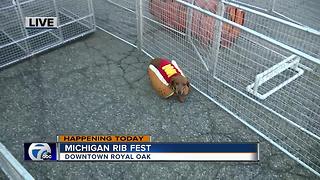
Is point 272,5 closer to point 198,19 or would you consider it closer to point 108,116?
point 198,19

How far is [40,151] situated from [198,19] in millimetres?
2771

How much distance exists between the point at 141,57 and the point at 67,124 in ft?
6.06

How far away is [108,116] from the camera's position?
454 cm

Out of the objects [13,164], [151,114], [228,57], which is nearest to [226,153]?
[151,114]

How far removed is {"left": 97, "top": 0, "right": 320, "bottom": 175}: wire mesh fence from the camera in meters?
4.23

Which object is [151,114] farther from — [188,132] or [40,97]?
[40,97]

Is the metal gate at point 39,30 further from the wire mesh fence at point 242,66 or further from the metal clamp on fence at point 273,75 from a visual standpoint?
the metal clamp on fence at point 273,75

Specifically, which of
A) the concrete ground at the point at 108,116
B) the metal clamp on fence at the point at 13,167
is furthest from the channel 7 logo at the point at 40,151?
the metal clamp on fence at the point at 13,167

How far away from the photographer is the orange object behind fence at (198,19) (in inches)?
183

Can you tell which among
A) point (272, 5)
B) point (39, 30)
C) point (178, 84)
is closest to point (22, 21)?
point (39, 30)

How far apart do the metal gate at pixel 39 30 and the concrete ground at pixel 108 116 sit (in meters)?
0.23

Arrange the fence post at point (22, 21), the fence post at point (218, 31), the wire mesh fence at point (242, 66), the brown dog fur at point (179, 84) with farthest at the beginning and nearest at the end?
the fence post at point (22, 21) → the brown dog fur at point (179, 84) → the fence post at point (218, 31) → the wire mesh fence at point (242, 66)

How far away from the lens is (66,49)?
5.88 meters

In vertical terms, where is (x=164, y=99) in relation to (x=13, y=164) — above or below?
below
